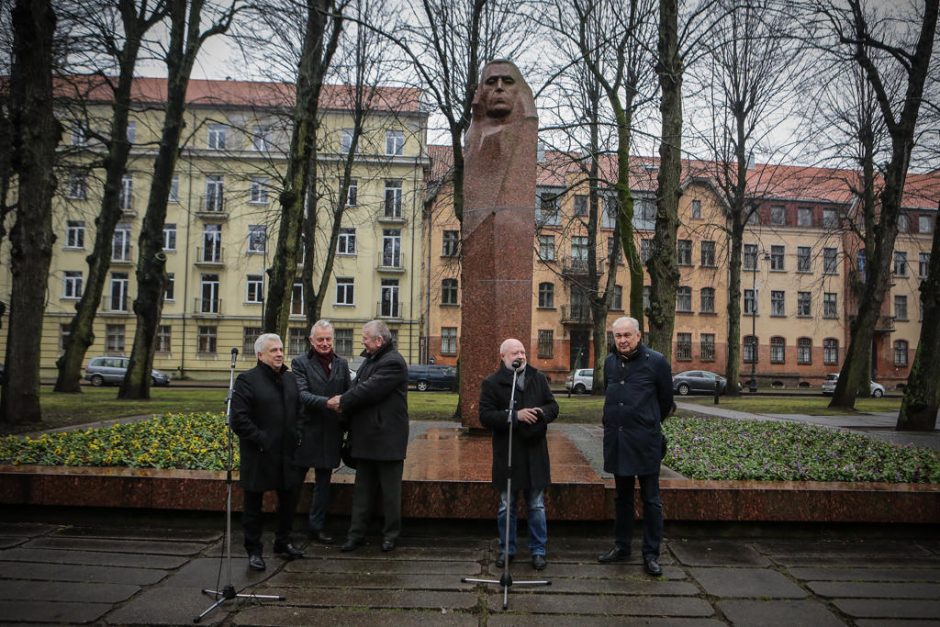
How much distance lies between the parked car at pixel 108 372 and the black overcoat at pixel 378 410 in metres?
32.4

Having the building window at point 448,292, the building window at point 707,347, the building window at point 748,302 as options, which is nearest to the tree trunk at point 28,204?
the building window at point 448,292

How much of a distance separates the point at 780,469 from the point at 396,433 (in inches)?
160

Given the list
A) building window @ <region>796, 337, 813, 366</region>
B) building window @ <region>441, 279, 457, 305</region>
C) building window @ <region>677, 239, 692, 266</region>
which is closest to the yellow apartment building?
building window @ <region>441, 279, 457, 305</region>

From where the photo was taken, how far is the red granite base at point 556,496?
5.95 m

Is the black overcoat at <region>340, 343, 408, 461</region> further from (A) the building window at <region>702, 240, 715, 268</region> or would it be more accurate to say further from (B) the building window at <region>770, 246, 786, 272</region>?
(B) the building window at <region>770, 246, 786, 272</region>

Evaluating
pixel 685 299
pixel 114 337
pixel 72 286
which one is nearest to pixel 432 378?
pixel 685 299

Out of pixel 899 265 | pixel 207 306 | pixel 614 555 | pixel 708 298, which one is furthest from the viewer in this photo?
pixel 899 265

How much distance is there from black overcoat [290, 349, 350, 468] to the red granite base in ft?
1.99

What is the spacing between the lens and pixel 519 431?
5.16m

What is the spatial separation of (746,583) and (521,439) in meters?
1.83

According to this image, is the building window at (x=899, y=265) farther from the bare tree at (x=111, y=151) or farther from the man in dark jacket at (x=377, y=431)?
the man in dark jacket at (x=377, y=431)

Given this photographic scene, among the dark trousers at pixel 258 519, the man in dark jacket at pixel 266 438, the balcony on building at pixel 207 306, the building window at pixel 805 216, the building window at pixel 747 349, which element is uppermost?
the building window at pixel 805 216

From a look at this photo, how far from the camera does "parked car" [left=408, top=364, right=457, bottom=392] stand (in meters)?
34.7

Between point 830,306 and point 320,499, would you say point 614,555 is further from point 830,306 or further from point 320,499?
point 830,306
